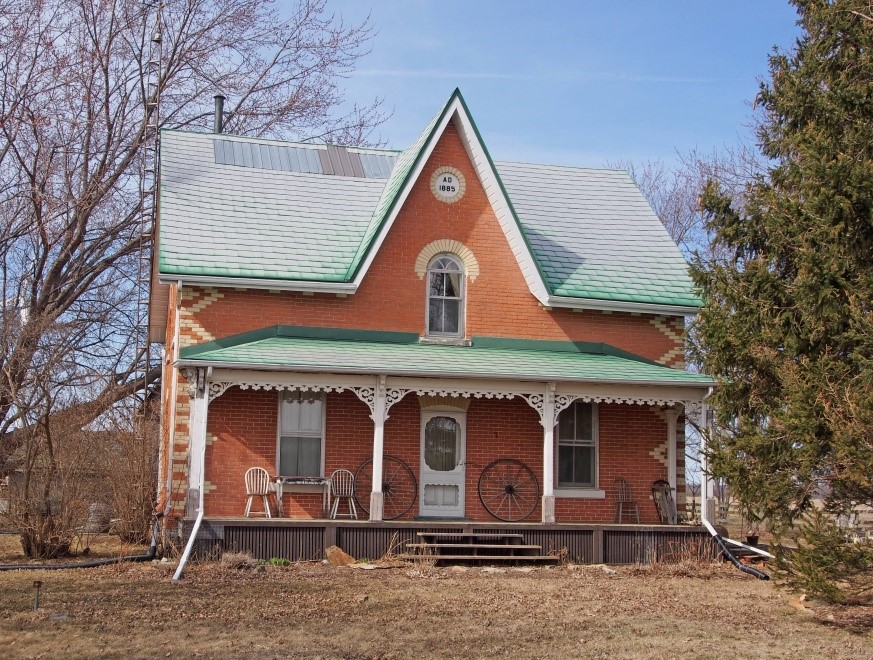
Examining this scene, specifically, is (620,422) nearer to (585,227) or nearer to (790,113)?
(585,227)

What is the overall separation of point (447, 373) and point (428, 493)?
2869mm

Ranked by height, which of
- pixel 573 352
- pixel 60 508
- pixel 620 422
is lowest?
pixel 60 508

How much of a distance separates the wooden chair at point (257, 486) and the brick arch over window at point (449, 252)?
4.65 meters

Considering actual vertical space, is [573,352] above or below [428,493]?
above

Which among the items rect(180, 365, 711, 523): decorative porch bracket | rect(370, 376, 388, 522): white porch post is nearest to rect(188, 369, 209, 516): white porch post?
rect(180, 365, 711, 523): decorative porch bracket

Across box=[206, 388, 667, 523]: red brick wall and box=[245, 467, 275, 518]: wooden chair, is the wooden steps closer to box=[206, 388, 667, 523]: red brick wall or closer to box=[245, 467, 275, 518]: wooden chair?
box=[206, 388, 667, 523]: red brick wall

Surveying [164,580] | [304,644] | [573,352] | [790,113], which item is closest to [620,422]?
[573,352]

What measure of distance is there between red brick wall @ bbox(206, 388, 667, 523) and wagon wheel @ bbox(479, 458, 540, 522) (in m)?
0.13

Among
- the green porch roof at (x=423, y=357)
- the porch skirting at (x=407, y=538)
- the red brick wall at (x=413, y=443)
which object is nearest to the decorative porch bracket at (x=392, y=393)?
the green porch roof at (x=423, y=357)

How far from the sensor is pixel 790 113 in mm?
14609

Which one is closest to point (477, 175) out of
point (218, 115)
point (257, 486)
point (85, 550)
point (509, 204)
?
point (509, 204)

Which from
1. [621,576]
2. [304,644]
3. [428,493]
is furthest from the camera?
[428,493]

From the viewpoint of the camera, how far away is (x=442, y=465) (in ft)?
65.6

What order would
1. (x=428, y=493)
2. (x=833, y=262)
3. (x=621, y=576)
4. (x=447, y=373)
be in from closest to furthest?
(x=833, y=262), (x=621, y=576), (x=447, y=373), (x=428, y=493)
